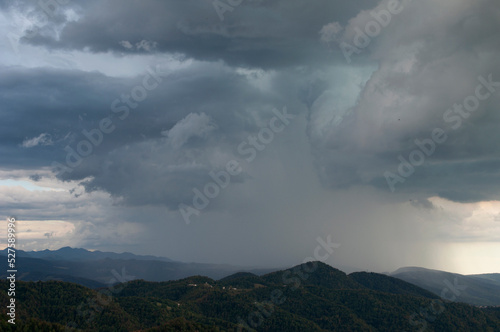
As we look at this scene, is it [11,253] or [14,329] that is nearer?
[11,253]

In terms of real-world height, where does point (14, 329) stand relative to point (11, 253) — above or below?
below
